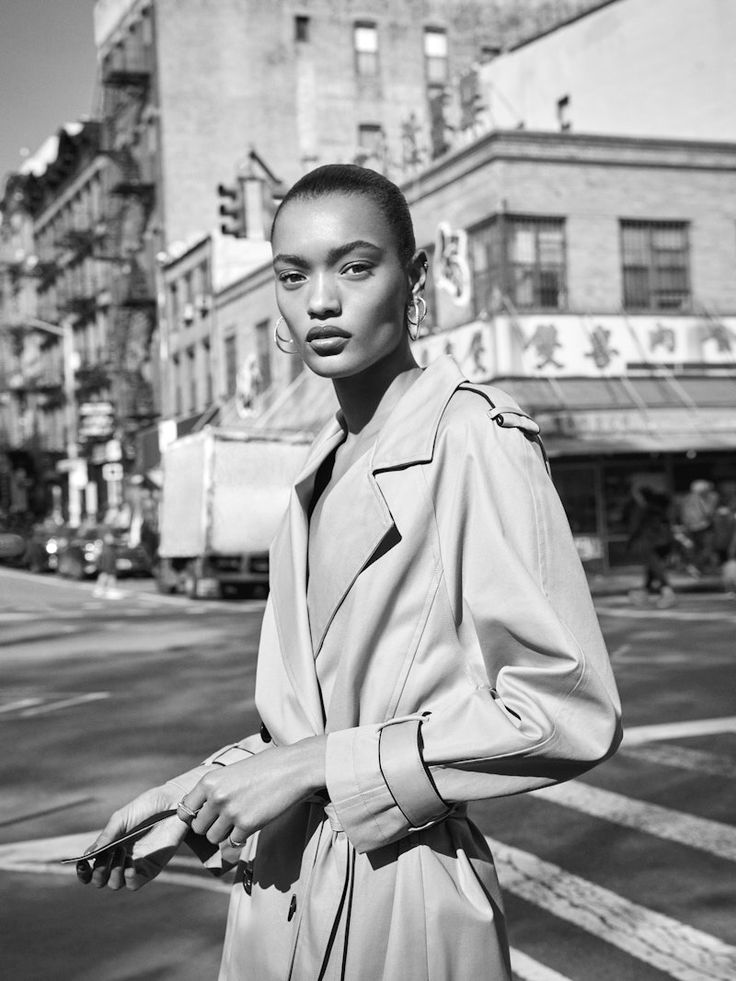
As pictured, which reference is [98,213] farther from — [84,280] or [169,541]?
[169,541]

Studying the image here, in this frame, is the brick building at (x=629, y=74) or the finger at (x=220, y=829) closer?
the finger at (x=220, y=829)

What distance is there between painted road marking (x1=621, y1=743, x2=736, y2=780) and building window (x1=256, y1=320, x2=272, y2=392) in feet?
105

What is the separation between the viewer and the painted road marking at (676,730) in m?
8.73

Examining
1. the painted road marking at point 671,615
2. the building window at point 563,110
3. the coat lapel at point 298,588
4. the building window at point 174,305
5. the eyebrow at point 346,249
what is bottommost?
the painted road marking at point 671,615

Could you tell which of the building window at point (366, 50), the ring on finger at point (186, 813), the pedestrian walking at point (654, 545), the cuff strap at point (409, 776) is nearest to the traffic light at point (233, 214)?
the pedestrian walking at point (654, 545)

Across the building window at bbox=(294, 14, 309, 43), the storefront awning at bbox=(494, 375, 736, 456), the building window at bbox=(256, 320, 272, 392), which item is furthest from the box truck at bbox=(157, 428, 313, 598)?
the building window at bbox=(294, 14, 309, 43)

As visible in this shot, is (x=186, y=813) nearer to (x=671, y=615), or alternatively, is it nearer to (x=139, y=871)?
(x=139, y=871)

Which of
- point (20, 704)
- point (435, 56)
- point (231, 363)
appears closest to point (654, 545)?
point (20, 704)

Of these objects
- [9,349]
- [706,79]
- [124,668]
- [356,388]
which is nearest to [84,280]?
[9,349]

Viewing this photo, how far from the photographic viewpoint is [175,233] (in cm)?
4862

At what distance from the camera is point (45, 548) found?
40.8 metres

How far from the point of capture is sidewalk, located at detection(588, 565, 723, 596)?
22844 mm

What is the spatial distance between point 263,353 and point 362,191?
39.2 meters

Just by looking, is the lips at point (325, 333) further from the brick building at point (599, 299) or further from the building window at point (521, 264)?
the building window at point (521, 264)
